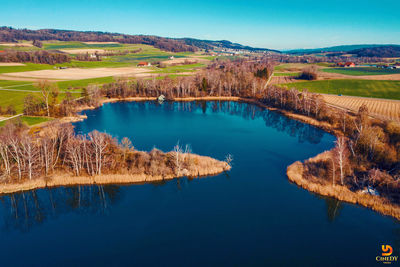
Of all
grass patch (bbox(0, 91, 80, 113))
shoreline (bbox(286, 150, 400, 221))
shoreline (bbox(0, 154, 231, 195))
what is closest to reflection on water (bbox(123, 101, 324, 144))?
shoreline (bbox(286, 150, 400, 221))

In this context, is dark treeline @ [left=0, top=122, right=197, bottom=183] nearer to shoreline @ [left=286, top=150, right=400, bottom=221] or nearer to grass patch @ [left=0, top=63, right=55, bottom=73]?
shoreline @ [left=286, top=150, right=400, bottom=221]

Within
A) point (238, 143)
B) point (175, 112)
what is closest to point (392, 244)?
point (238, 143)

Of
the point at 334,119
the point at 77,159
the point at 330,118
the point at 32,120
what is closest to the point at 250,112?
the point at 330,118

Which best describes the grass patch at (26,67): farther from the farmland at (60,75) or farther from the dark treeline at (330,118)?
the dark treeline at (330,118)

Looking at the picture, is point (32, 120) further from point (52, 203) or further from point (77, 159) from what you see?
point (52, 203)

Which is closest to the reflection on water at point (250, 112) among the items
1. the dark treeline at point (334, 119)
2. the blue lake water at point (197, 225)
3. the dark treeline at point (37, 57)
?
the dark treeline at point (334, 119)
